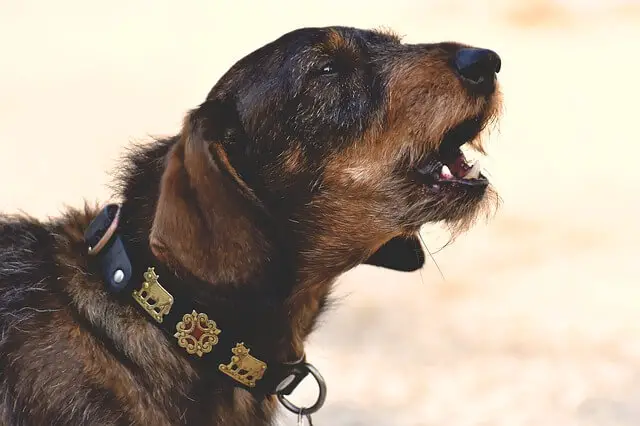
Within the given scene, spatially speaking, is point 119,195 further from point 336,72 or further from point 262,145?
point 336,72

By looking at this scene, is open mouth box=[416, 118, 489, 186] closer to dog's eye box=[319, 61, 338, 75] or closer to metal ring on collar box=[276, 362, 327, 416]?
dog's eye box=[319, 61, 338, 75]

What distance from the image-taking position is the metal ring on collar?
3.76m

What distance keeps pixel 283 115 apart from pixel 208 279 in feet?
2.64

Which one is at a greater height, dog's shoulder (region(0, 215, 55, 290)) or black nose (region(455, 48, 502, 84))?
black nose (region(455, 48, 502, 84))

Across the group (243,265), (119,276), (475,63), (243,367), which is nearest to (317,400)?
(243,367)

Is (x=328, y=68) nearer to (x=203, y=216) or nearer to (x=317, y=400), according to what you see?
(x=203, y=216)

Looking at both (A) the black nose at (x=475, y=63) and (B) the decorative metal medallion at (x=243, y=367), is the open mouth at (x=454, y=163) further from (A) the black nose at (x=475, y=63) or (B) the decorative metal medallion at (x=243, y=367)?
(B) the decorative metal medallion at (x=243, y=367)

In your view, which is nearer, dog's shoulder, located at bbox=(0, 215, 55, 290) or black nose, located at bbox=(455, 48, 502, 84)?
black nose, located at bbox=(455, 48, 502, 84)

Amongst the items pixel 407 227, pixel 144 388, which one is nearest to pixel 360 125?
pixel 407 227

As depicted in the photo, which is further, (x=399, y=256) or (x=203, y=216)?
(x=399, y=256)

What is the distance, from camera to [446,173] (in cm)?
383

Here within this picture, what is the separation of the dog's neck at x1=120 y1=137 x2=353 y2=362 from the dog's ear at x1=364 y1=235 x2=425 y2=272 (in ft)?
0.98

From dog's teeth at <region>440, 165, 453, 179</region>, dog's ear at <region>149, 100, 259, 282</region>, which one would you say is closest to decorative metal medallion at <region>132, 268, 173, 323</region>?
dog's ear at <region>149, 100, 259, 282</region>

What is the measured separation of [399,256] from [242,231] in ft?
3.33
